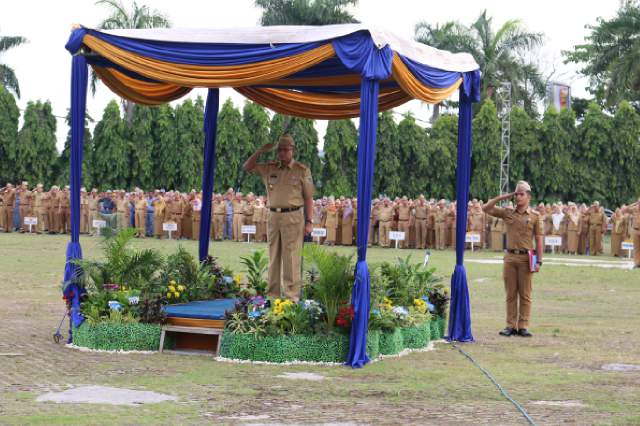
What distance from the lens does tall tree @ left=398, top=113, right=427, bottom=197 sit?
4550 cm

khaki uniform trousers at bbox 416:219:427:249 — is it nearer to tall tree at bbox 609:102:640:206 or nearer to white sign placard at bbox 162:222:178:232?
white sign placard at bbox 162:222:178:232

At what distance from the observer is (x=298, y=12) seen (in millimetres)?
48875

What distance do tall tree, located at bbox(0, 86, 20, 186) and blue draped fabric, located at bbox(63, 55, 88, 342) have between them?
3482 centimetres

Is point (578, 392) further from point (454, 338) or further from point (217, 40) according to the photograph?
point (217, 40)

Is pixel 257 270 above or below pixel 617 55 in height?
below

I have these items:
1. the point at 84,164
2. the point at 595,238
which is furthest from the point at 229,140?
the point at 595,238

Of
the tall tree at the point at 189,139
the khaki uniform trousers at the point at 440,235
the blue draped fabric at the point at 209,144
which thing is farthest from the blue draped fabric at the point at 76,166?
A: the tall tree at the point at 189,139

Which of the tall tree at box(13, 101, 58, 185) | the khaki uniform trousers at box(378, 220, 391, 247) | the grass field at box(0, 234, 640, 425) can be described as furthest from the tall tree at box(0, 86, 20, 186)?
the grass field at box(0, 234, 640, 425)

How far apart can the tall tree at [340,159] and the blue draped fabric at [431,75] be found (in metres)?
31.4

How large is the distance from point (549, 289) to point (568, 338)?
7368 millimetres

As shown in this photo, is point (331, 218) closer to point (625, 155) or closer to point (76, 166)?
point (625, 155)

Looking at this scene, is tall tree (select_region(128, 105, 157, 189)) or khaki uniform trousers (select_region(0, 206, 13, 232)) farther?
tall tree (select_region(128, 105, 157, 189))

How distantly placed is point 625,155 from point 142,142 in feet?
67.8

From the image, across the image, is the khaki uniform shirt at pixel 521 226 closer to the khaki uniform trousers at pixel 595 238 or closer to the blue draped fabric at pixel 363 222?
the blue draped fabric at pixel 363 222
